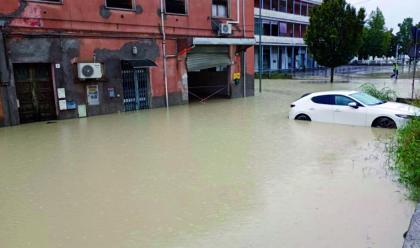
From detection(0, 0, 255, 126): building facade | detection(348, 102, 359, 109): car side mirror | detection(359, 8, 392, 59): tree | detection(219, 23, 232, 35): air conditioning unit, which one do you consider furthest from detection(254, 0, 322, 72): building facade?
detection(348, 102, 359, 109): car side mirror

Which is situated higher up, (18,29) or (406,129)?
(18,29)

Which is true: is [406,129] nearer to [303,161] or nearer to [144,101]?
[303,161]

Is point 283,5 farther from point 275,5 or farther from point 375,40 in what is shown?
point 375,40

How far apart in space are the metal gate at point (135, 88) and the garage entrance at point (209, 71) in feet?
9.98

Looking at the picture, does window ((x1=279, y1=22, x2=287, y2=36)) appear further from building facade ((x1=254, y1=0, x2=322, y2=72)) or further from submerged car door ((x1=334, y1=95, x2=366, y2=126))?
submerged car door ((x1=334, y1=95, x2=366, y2=126))


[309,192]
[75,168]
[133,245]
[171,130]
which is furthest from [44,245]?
[171,130]

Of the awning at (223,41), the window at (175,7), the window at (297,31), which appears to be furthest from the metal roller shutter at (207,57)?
the window at (297,31)

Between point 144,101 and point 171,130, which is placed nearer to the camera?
point 171,130

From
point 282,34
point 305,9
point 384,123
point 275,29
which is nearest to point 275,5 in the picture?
point 275,29

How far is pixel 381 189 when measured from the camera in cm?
761

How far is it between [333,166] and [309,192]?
78.9 inches

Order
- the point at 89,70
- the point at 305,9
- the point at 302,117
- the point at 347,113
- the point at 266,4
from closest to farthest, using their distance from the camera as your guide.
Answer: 1. the point at 347,113
2. the point at 302,117
3. the point at 89,70
4. the point at 266,4
5. the point at 305,9

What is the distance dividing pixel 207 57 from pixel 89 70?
768cm

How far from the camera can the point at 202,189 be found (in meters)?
7.85
